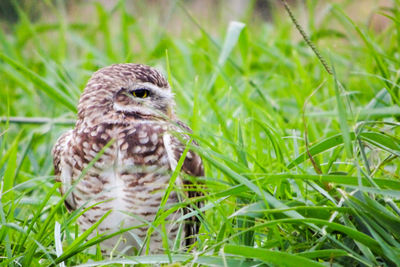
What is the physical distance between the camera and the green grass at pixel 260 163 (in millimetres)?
1915

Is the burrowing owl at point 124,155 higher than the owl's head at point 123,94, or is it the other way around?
the owl's head at point 123,94

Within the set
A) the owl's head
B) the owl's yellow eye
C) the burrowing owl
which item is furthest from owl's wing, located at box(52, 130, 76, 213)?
the owl's yellow eye

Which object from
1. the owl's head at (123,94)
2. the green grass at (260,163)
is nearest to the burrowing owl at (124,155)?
the owl's head at (123,94)

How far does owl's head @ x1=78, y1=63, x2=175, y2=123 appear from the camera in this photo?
2641 mm

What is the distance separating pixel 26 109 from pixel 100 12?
1.21 metres

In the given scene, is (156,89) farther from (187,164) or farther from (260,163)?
(260,163)

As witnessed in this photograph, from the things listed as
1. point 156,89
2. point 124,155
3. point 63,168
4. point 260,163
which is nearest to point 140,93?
point 156,89

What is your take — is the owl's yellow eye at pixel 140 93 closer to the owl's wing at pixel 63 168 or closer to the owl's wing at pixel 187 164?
the owl's wing at pixel 187 164

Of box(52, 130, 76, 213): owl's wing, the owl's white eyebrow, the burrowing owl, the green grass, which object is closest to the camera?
the green grass

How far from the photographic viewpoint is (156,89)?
272 cm

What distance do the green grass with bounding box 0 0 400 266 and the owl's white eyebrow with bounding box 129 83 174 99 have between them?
0.47ft

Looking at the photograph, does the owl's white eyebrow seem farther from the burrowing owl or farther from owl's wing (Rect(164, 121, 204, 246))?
owl's wing (Rect(164, 121, 204, 246))

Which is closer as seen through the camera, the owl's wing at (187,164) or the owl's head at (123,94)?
the owl's wing at (187,164)

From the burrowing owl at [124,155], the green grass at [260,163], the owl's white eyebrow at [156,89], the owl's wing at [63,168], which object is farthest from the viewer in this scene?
the owl's white eyebrow at [156,89]
